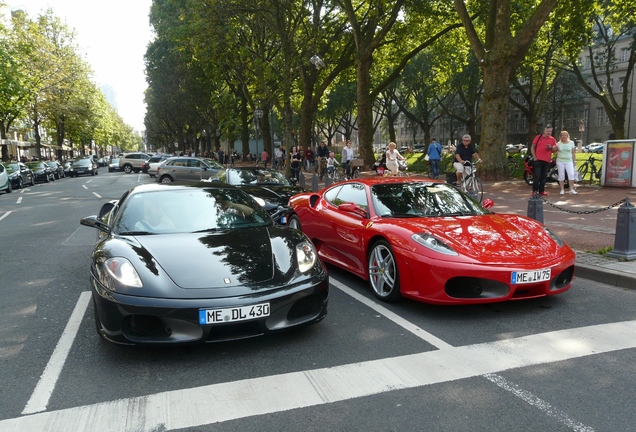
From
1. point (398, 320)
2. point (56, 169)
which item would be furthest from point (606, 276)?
point (56, 169)

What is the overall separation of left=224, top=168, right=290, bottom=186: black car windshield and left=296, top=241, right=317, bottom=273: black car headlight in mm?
7665

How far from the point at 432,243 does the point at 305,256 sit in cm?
127

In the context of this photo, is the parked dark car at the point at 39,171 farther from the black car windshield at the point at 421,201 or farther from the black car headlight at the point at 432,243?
the black car headlight at the point at 432,243

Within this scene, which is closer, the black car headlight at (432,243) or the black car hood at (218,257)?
the black car hood at (218,257)

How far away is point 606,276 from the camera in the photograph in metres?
5.94

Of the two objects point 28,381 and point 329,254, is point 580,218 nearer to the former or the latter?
point 329,254

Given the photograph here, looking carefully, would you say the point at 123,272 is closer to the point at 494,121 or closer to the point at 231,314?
the point at 231,314

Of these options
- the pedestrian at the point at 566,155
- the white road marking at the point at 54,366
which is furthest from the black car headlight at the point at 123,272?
the pedestrian at the point at 566,155

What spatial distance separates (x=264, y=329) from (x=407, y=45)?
2965 centimetres

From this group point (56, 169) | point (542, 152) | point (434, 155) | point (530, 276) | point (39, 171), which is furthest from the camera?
point (56, 169)

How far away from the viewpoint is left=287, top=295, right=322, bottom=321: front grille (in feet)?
13.1

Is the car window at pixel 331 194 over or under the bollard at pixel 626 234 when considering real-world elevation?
over

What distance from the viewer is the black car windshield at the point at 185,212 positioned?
489 cm

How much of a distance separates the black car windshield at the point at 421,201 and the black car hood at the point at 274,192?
426cm
